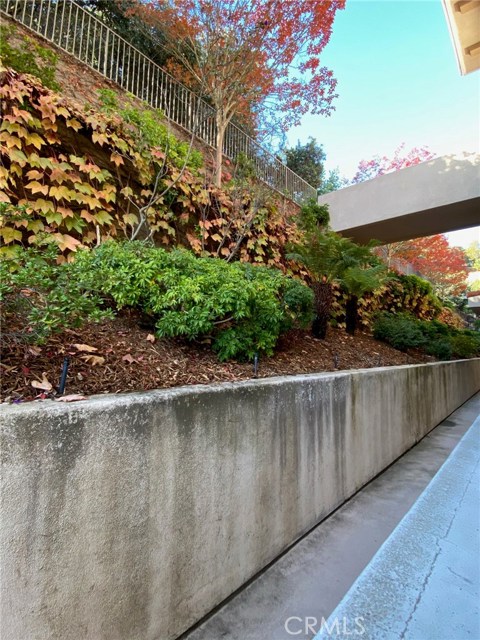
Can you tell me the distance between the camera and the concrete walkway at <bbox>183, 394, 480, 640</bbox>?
5.23ft

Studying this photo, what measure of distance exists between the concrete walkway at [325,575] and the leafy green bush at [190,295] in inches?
56.1

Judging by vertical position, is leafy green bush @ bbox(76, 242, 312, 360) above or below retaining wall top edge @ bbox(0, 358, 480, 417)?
above

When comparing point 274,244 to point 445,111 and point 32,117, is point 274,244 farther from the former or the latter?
point 445,111

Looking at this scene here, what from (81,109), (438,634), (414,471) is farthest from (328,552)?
(81,109)

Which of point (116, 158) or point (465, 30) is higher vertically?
point (465, 30)

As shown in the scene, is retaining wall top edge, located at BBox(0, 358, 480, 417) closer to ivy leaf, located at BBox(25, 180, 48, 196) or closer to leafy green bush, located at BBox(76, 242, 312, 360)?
leafy green bush, located at BBox(76, 242, 312, 360)

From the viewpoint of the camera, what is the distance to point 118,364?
1.92 meters

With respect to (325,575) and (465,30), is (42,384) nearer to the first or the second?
(325,575)

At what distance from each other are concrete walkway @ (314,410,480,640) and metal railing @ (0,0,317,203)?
4.38 metres

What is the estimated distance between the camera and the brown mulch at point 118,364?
5.05ft

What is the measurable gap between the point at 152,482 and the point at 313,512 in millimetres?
1612

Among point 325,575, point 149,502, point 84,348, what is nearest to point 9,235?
point 84,348

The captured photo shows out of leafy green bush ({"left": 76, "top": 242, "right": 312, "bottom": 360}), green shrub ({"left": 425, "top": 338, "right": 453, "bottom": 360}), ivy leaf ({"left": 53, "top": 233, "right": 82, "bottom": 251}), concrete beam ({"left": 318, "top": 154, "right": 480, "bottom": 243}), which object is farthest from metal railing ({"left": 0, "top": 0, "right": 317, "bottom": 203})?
green shrub ({"left": 425, "top": 338, "right": 453, "bottom": 360})

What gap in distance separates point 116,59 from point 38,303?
6.19 m
